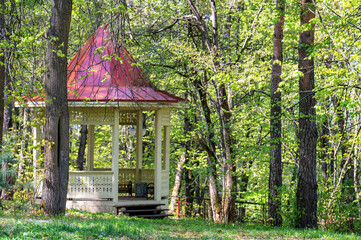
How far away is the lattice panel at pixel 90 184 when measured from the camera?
14.4 m

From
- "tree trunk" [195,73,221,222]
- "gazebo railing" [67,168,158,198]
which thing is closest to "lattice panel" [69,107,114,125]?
"gazebo railing" [67,168,158,198]

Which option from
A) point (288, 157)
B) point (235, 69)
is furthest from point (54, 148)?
point (288, 157)

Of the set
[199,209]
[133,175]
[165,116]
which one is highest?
[165,116]

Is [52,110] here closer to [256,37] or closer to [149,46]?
[149,46]

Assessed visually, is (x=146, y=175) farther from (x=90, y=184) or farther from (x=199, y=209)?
(x=199, y=209)

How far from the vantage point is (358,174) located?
1614 cm

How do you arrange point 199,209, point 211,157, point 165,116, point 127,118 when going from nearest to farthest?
point 165,116
point 127,118
point 211,157
point 199,209

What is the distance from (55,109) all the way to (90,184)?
4.26m

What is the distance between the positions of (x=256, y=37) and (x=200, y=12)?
2219 mm

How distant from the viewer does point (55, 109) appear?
10.9 metres

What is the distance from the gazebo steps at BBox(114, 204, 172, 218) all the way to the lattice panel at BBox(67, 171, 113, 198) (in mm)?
606

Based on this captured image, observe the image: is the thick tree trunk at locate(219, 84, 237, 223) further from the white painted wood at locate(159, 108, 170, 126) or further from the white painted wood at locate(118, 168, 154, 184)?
the white painted wood at locate(118, 168, 154, 184)

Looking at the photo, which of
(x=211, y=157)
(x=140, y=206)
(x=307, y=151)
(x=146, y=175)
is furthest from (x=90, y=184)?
(x=307, y=151)

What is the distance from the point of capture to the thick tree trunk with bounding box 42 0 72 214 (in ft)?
35.6
